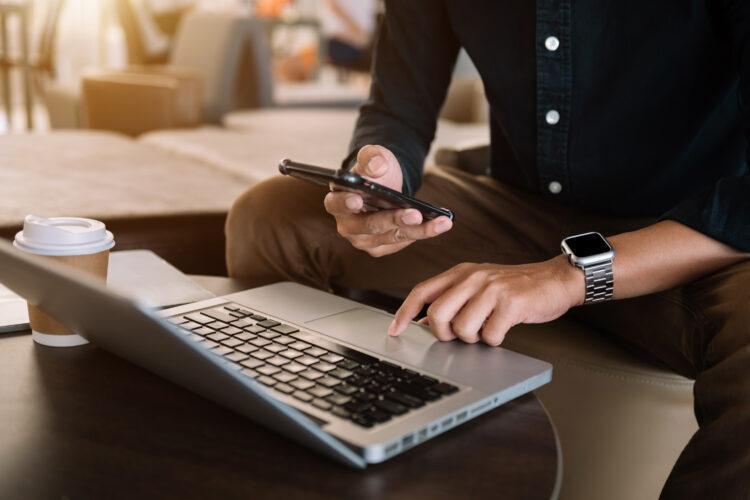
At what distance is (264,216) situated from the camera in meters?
1.27

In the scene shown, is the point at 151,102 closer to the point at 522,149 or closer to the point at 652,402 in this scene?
the point at 522,149

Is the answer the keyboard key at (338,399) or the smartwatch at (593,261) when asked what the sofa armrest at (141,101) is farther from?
the keyboard key at (338,399)

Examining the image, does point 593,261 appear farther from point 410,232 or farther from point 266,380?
point 266,380

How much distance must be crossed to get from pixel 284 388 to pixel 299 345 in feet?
0.32

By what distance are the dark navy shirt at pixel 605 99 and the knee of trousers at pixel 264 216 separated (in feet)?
0.41

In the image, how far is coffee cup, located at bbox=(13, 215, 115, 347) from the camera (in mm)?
775

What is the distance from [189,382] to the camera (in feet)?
2.18

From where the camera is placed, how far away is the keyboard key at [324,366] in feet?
2.35

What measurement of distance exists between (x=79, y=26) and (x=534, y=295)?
24.2 feet

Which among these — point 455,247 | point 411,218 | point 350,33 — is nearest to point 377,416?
point 411,218

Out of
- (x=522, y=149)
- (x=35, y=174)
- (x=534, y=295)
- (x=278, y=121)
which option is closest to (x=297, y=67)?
(x=278, y=121)

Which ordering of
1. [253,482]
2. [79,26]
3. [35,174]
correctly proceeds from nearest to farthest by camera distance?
1. [253,482]
2. [35,174]
3. [79,26]

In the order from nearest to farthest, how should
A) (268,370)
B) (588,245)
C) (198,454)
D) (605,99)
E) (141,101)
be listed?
(198,454), (268,370), (588,245), (605,99), (141,101)

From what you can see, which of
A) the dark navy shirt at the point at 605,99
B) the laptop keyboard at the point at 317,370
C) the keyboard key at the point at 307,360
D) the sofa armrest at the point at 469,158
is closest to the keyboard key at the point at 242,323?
the laptop keyboard at the point at 317,370
